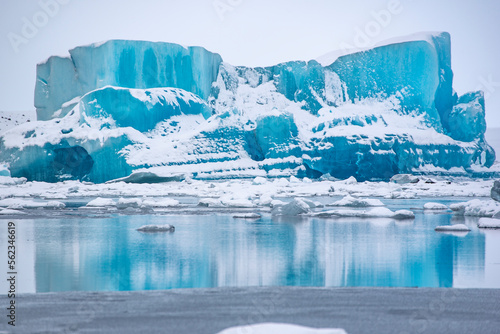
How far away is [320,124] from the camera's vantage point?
2898 centimetres

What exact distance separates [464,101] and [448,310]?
103 feet

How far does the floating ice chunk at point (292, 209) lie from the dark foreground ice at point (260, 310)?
676cm

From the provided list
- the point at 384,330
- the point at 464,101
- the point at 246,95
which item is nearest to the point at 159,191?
the point at 246,95

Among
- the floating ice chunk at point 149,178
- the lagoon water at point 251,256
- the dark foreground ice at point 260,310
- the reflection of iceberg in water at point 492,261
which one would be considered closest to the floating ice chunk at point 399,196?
the lagoon water at point 251,256

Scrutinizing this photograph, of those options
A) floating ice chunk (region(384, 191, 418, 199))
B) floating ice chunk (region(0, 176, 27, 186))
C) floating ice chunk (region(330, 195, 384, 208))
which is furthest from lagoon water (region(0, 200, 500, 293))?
floating ice chunk (region(0, 176, 27, 186))

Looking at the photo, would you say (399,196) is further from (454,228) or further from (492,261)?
(492,261)

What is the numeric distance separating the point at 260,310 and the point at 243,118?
25.0 m

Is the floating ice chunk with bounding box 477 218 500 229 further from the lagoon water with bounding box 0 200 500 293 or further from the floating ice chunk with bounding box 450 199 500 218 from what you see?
the floating ice chunk with bounding box 450 199 500 218

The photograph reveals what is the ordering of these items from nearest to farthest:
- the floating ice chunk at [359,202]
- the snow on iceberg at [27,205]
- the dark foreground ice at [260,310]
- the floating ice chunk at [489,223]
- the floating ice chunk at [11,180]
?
the dark foreground ice at [260,310] → the floating ice chunk at [489,223] → the snow on iceberg at [27,205] → the floating ice chunk at [359,202] → the floating ice chunk at [11,180]

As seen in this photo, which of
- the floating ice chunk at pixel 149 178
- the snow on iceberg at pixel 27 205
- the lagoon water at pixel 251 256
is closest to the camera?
the lagoon water at pixel 251 256

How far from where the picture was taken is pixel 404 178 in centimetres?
2497

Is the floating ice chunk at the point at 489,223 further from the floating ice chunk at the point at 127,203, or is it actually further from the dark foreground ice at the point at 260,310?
the floating ice chunk at the point at 127,203

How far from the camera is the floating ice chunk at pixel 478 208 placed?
9.52 metres

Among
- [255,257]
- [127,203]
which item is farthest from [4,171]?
[255,257]
